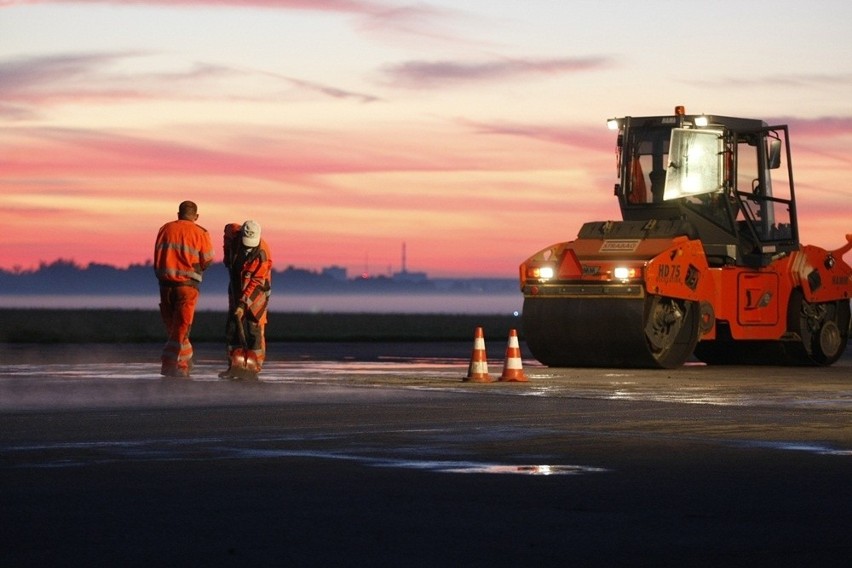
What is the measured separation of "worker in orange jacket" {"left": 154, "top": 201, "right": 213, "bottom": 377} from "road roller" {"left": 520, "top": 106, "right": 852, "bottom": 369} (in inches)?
210

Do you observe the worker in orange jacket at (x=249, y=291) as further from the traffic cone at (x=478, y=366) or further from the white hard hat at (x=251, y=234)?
the traffic cone at (x=478, y=366)

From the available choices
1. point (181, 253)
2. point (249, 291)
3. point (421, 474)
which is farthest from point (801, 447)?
point (181, 253)

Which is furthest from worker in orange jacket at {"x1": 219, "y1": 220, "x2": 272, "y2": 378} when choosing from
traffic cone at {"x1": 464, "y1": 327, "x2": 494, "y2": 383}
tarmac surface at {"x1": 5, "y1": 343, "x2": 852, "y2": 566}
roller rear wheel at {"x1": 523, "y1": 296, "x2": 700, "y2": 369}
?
roller rear wheel at {"x1": 523, "y1": 296, "x2": 700, "y2": 369}

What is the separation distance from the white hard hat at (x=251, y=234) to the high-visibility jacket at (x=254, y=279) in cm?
8

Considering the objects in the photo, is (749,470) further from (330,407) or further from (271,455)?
(330,407)

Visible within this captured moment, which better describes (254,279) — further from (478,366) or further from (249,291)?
(478,366)

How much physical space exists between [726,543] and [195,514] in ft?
8.63

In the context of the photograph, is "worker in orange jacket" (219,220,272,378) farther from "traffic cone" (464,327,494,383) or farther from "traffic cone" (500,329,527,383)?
"traffic cone" (500,329,527,383)

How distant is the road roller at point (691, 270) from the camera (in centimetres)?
2427

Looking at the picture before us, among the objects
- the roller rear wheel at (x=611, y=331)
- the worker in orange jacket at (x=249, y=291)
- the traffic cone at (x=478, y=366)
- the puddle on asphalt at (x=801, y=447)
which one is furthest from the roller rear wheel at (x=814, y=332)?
the puddle on asphalt at (x=801, y=447)

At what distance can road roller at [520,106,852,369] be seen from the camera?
24.3m

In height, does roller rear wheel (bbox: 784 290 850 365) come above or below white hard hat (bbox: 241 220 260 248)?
below

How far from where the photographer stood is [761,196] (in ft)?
87.2

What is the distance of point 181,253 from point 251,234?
979 millimetres
